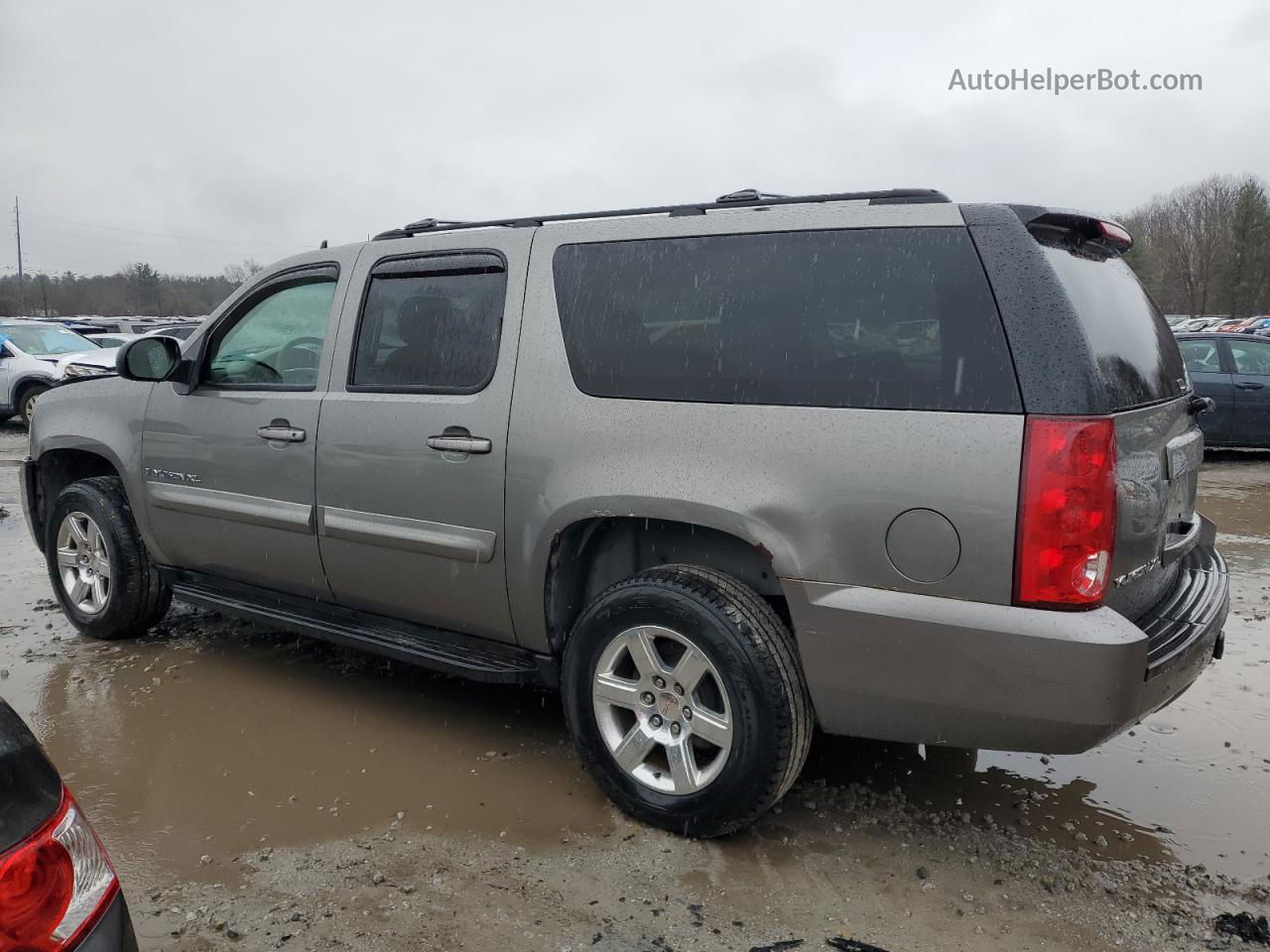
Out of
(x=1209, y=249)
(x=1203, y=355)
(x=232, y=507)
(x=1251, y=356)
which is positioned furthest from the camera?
(x=1209, y=249)

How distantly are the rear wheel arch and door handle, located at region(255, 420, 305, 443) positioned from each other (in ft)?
4.25

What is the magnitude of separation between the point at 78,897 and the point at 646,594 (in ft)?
5.70

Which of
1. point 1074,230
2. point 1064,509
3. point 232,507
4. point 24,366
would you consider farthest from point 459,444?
point 24,366

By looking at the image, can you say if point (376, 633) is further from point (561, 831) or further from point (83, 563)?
point (83, 563)

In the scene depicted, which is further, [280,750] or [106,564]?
[106,564]

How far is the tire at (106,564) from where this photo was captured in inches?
191

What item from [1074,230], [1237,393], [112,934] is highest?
[1074,230]

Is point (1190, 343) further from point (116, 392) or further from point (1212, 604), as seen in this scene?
point (116, 392)

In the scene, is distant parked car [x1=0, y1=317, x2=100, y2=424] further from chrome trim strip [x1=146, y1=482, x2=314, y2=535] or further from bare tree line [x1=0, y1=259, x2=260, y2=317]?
bare tree line [x1=0, y1=259, x2=260, y2=317]

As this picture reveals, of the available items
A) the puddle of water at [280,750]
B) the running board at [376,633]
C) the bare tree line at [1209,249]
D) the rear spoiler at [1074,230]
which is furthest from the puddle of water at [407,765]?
the bare tree line at [1209,249]

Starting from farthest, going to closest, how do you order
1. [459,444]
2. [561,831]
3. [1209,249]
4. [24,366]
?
[1209,249], [24,366], [459,444], [561,831]

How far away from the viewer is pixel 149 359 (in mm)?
4348

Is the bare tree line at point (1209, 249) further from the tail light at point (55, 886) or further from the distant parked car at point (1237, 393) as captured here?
the tail light at point (55, 886)

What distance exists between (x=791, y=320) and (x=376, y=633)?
6.51 feet
